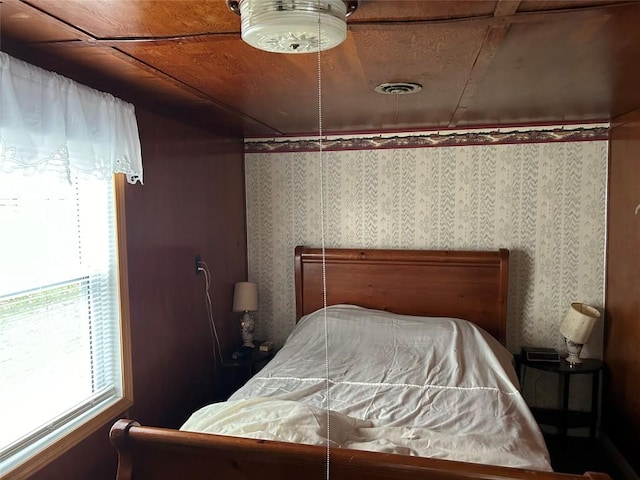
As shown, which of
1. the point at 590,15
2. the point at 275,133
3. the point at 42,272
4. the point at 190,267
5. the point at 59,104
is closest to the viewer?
the point at 590,15

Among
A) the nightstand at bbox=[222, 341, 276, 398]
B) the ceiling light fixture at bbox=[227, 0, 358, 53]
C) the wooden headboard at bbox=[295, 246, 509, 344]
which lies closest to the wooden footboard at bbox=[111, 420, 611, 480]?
the ceiling light fixture at bbox=[227, 0, 358, 53]

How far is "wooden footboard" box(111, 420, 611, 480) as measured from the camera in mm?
1276

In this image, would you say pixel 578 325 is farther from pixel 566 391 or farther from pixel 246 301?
pixel 246 301

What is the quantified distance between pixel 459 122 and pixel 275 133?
4.23 ft

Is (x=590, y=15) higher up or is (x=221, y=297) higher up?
(x=590, y=15)

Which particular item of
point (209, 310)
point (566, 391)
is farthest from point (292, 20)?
point (566, 391)

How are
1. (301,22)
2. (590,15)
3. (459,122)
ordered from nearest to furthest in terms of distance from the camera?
(301,22)
(590,15)
(459,122)

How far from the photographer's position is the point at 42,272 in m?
1.80

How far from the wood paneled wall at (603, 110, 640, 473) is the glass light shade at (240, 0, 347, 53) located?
7.25 ft

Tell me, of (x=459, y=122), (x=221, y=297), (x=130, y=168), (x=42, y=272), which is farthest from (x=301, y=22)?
(x=221, y=297)

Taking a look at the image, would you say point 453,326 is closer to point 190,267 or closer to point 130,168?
point 190,267

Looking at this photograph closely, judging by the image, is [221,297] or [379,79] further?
[221,297]

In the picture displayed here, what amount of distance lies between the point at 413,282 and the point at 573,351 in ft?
3.53

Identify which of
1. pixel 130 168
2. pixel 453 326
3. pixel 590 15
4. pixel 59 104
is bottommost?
pixel 453 326
